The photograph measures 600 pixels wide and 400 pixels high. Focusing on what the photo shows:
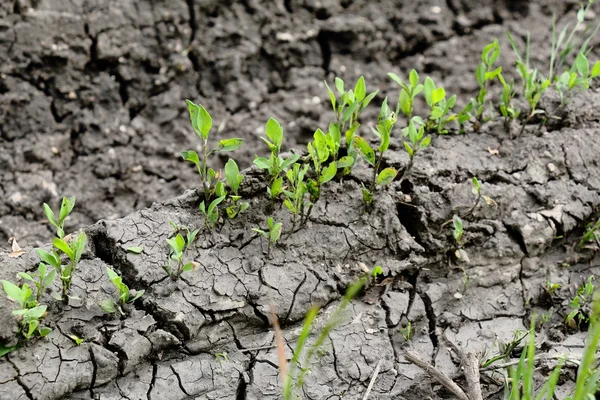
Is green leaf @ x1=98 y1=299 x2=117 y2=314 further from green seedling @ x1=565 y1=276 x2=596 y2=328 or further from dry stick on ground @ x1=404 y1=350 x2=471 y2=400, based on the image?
green seedling @ x1=565 y1=276 x2=596 y2=328

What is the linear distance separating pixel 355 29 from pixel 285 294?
2.23m

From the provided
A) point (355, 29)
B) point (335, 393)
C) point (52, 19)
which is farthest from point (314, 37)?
point (335, 393)

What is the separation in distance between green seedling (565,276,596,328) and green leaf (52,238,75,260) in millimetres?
1694

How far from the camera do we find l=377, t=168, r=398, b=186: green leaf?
2496 mm

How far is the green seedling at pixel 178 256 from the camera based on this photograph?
2254 mm

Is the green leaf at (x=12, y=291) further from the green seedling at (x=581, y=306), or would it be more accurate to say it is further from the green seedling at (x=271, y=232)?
the green seedling at (x=581, y=306)

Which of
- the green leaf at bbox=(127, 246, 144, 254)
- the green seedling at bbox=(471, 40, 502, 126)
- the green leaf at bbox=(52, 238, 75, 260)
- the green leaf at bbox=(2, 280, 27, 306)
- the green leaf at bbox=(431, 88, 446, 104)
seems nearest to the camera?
the green leaf at bbox=(2, 280, 27, 306)

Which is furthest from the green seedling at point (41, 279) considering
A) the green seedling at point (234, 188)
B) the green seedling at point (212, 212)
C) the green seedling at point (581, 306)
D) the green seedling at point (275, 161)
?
the green seedling at point (581, 306)

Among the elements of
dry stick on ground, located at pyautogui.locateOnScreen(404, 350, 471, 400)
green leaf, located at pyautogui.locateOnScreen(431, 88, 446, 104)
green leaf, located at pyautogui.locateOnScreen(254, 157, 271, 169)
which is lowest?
dry stick on ground, located at pyautogui.locateOnScreen(404, 350, 471, 400)

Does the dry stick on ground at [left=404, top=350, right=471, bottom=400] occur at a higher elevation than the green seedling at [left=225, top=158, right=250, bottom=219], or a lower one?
lower

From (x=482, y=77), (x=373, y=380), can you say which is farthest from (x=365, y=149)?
(x=373, y=380)

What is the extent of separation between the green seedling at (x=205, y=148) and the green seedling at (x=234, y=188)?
4 centimetres

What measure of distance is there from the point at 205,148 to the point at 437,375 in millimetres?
1053

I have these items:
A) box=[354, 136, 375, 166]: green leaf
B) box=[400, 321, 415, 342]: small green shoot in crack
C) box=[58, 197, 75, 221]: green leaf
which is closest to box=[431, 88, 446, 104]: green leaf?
box=[354, 136, 375, 166]: green leaf
